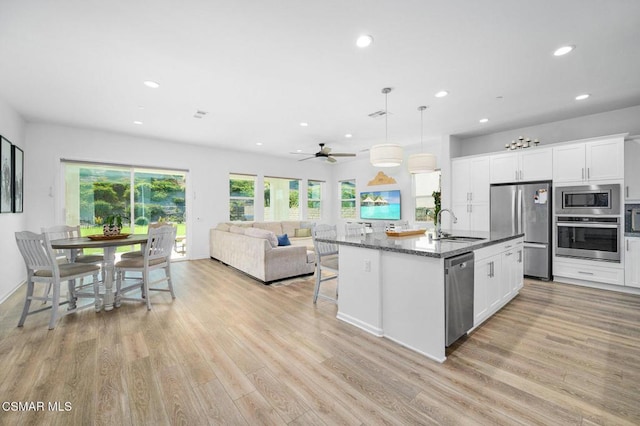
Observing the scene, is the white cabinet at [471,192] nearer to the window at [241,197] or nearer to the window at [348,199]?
the window at [348,199]

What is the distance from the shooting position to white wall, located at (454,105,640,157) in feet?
13.5

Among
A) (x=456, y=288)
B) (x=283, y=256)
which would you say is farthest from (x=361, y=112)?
(x=456, y=288)

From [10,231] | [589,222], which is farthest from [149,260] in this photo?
[589,222]

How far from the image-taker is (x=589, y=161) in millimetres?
4027

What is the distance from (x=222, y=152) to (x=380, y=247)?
18.5 feet

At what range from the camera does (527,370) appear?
198 cm

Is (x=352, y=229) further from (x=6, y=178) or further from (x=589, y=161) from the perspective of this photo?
(x=6, y=178)

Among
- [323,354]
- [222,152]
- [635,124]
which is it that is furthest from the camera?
[222,152]

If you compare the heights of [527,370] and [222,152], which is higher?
[222,152]

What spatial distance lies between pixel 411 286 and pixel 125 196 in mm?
5968

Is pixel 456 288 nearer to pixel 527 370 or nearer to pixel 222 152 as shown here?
pixel 527 370

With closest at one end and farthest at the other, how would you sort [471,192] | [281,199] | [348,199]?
[471,192]
[281,199]
[348,199]

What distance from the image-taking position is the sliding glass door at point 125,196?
5168 mm

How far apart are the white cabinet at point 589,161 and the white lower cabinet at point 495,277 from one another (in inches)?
68.9
